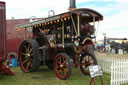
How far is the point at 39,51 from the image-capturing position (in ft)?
25.1

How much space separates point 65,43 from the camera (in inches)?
262

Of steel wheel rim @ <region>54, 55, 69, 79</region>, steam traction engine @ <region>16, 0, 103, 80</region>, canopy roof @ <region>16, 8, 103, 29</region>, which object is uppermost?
canopy roof @ <region>16, 8, 103, 29</region>

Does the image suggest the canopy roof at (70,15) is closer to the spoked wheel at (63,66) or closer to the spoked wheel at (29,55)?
the spoked wheel at (29,55)

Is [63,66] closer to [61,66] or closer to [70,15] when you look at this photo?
[61,66]

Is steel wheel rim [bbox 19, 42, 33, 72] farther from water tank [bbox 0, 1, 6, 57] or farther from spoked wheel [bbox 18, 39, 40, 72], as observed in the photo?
water tank [bbox 0, 1, 6, 57]

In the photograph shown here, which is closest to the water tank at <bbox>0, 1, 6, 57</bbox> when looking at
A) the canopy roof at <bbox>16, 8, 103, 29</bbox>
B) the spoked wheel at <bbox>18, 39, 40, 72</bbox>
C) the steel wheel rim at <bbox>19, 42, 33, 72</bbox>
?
the spoked wheel at <bbox>18, 39, 40, 72</bbox>

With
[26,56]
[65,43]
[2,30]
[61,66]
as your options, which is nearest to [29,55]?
[26,56]

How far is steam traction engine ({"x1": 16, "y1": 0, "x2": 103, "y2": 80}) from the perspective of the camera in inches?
247

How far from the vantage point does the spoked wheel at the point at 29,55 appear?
7422 mm

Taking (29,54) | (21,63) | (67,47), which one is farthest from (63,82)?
(21,63)

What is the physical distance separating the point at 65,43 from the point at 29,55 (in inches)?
91.3

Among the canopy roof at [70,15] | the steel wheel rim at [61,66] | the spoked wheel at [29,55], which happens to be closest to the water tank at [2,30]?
the spoked wheel at [29,55]

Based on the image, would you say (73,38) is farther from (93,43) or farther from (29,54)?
(29,54)

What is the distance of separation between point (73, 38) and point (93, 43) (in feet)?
3.04
